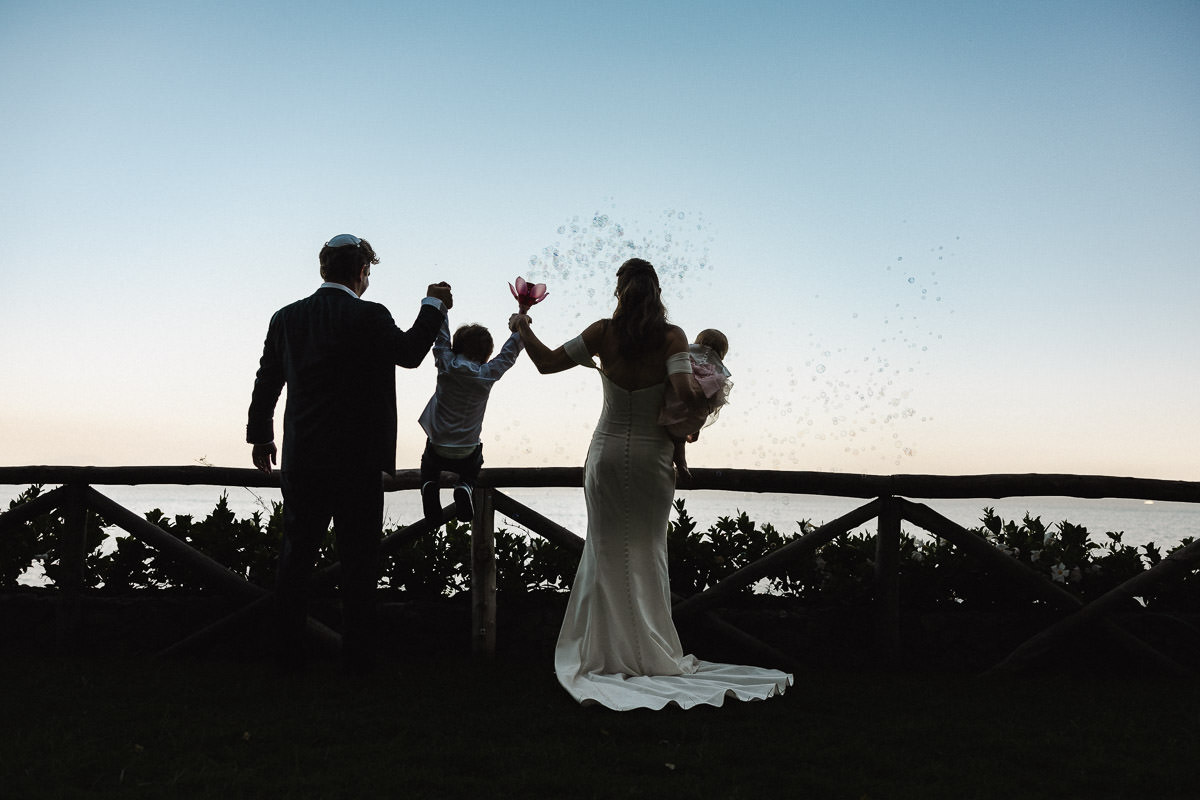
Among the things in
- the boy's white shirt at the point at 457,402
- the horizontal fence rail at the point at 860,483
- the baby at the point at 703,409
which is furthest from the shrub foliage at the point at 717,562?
the baby at the point at 703,409

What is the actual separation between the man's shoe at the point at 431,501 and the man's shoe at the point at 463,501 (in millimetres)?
150

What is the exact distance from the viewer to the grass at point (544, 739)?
128 inches

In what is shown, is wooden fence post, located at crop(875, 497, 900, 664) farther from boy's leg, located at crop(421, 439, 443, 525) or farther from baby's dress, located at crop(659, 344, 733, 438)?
boy's leg, located at crop(421, 439, 443, 525)

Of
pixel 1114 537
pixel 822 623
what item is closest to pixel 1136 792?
pixel 822 623

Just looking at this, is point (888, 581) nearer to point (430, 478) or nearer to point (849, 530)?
point (849, 530)

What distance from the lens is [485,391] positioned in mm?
5383

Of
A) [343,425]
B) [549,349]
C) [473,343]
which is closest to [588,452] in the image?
[549,349]

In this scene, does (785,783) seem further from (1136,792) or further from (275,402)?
(275,402)

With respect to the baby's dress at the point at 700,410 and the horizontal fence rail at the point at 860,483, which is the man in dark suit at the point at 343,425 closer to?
the horizontal fence rail at the point at 860,483

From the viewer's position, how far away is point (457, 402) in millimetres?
5395

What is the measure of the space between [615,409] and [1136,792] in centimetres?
289

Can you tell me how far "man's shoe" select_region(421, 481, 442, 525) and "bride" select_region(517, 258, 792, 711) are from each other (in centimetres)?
101

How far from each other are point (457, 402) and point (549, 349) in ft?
2.77

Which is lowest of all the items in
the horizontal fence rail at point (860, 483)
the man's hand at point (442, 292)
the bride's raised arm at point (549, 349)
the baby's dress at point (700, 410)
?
the horizontal fence rail at point (860, 483)
